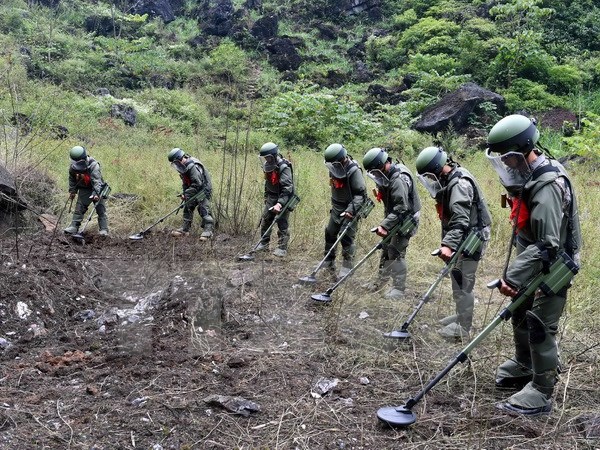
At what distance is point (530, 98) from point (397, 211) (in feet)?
43.7

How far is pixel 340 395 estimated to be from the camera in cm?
333

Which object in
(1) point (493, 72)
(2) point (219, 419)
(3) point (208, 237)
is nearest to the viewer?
(2) point (219, 419)

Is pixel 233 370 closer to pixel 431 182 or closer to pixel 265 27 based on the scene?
pixel 431 182

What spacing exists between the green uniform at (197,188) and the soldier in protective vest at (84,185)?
126 cm

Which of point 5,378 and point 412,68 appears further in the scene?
point 412,68

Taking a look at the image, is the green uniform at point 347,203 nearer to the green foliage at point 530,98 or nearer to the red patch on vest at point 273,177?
the red patch on vest at point 273,177

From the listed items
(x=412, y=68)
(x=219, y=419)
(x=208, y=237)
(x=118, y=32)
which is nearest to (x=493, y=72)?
(x=412, y=68)

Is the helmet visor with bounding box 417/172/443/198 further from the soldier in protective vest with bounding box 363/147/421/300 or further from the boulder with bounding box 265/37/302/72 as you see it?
the boulder with bounding box 265/37/302/72

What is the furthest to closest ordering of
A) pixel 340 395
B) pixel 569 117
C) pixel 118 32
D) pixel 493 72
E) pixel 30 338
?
pixel 118 32 → pixel 493 72 → pixel 569 117 → pixel 30 338 → pixel 340 395

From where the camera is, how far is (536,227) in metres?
2.92

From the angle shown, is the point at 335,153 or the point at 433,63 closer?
the point at 335,153

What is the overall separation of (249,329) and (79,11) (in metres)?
24.2

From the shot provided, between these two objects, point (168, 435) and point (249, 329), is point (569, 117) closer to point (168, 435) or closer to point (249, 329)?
point (249, 329)

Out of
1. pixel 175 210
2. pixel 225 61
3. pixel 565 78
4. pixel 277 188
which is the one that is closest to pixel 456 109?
pixel 565 78
